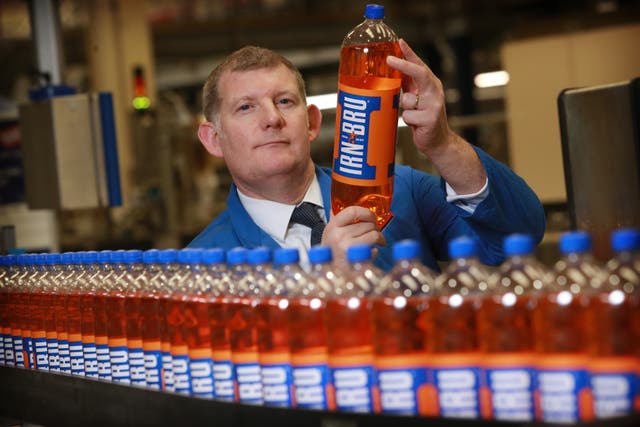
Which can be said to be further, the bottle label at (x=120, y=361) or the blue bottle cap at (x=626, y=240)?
the bottle label at (x=120, y=361)

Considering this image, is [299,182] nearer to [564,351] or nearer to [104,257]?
[104,257]

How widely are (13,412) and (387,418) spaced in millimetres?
1448

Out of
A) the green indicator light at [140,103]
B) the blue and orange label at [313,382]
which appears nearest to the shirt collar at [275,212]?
the blue and orange label at [313,382]

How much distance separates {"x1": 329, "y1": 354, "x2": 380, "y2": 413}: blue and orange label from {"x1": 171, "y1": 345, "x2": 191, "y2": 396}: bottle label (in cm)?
41

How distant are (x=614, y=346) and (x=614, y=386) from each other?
0.05 meters

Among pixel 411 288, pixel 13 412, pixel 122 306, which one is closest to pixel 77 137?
pixel 13 412

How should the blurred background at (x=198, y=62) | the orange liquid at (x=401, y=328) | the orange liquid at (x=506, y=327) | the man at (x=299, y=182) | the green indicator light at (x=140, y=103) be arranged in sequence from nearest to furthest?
the orange liquid at (x=506, y=327) < the orange liquid at (x=401, y=328) < the man at (x=299, y=182) < the blurred background at (x=198, y=62) < the green indicator light at (x=140, y=103)

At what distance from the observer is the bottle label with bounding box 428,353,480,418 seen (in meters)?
1.37

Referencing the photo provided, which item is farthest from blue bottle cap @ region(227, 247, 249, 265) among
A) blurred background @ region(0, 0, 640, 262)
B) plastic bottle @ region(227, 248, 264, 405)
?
blurred background @ region(0, 0, 640, 262)

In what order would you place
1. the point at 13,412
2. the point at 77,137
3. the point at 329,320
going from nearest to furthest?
1. the point at 329,320
2. the point at 13,412
3. the point at 77,137

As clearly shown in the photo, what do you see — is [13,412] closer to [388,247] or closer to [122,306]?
[122,306]

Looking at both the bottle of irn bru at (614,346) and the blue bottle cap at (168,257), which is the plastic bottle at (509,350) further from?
the blue bottle cap at (168,257)

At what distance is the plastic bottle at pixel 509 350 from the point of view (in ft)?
4.36

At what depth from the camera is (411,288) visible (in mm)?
1669
